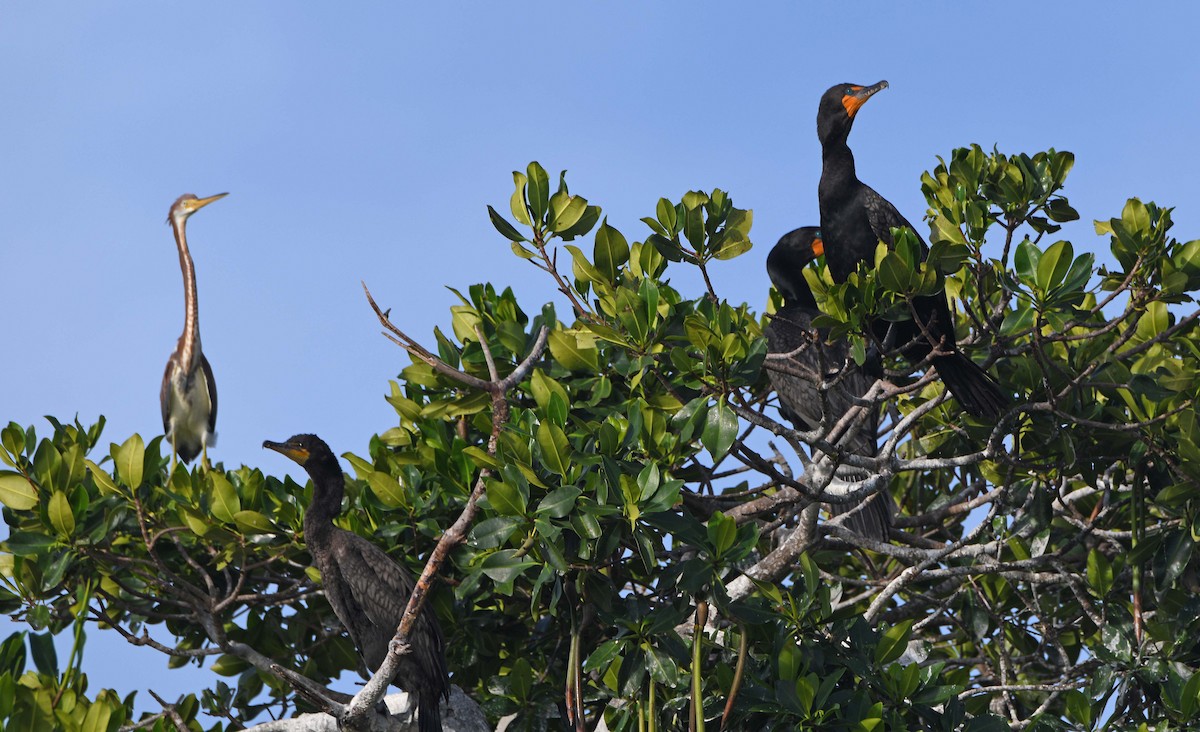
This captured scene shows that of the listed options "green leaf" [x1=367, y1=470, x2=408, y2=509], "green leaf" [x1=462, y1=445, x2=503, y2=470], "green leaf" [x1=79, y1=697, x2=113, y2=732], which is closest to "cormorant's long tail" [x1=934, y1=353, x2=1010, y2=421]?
"green leaf" [x1=462, y1=445, x2=503, y2=470]

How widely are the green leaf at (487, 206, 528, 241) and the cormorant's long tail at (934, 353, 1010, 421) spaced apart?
5.60 feet

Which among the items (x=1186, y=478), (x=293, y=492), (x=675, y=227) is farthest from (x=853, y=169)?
(x=293, y=492)

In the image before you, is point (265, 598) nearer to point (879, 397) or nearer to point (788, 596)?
point (788, 596)

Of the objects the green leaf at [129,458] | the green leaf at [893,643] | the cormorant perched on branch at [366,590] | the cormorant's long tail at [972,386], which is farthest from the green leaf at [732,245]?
the green leaf at [129,458]

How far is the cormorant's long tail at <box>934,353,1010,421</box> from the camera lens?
16.4 ft

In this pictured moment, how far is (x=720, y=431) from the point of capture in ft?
14.0

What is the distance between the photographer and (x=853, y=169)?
5.95 m

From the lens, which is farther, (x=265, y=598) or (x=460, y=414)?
(x=265, y=598)

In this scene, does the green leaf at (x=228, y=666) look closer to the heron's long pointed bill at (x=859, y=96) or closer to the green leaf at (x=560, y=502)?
the green leaf at (x=560, y=502)

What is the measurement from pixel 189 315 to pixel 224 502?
184 inches

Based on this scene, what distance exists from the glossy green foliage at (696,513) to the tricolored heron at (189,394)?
10.4 feet

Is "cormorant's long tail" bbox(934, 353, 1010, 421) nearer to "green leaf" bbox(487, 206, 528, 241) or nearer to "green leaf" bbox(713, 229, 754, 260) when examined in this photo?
"green leaf" bbox(713, 229, 754, 260)

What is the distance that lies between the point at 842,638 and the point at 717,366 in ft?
3.92

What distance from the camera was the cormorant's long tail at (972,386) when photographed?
16.4ft
